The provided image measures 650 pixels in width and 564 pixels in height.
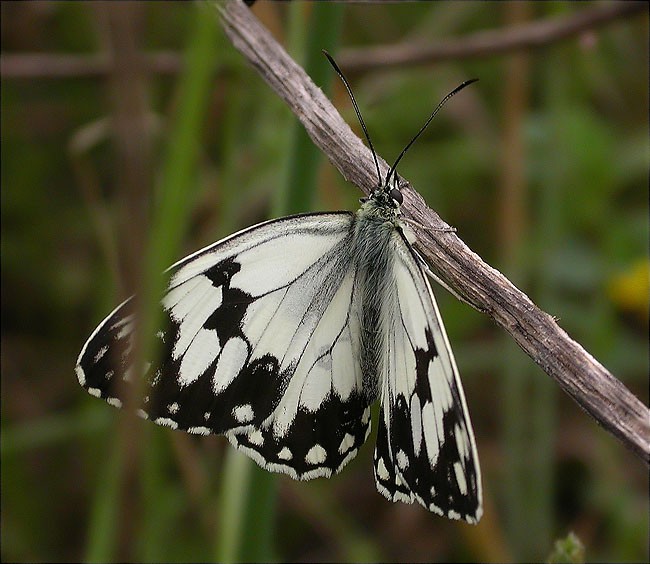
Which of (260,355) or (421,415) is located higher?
(260,355)

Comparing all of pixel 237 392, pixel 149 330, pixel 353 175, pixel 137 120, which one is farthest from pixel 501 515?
pixel 137 120

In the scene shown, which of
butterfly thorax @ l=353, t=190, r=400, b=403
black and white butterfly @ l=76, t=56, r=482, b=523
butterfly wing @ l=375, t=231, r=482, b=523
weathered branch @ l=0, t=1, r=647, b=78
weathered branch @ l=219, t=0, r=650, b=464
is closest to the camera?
weathered branch @ l=219, t=0, r=650, b=464

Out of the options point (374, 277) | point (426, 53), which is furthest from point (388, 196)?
point (426, 53)

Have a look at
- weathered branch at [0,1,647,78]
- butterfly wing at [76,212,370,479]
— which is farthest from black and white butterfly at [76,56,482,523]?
weathered branch at [0,1,647,78]

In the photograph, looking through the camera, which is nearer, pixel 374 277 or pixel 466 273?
pixel 466 273

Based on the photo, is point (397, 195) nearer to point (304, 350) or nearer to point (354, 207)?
point (304, 350)

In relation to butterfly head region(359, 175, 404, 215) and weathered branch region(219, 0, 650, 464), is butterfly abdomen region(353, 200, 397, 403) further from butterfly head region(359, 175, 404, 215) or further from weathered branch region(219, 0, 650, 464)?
weathered branch region(219, 0, 650, 464)
